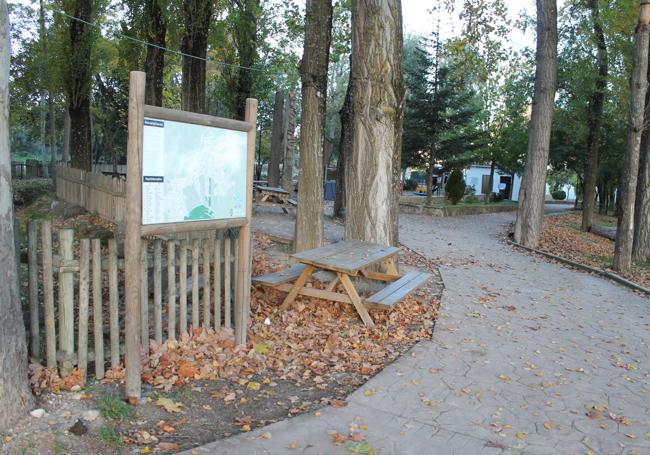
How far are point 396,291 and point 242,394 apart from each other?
9.42 feet

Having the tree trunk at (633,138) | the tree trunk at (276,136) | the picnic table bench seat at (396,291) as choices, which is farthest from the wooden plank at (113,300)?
the tree trunk at (276,136)

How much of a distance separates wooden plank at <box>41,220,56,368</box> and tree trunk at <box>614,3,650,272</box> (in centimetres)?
1144

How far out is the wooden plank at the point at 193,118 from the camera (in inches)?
158

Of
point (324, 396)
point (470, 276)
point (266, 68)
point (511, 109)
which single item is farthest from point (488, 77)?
point (511, 109)

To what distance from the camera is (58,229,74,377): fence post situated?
3.93 meters

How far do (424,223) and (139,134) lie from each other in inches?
669

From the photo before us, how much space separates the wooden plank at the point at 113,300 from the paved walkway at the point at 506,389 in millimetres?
1259

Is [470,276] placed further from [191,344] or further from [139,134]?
[139,134]

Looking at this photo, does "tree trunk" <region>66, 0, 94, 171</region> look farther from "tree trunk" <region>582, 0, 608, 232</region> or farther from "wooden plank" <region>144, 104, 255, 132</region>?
"tree trunk" <region>582, 0, 608, 232</region>

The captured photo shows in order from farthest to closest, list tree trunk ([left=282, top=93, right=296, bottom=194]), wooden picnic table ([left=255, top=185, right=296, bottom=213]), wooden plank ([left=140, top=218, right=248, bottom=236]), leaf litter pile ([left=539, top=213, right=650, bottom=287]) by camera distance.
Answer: tree trunk ([left=282, top=93, right=296, bottom=194]) < wooden picnic table ([left=255, top=185, right=296, bottom=213]) < leaf litter pile ([left=539, top=213, right=650, bottom=287]) < wooden plank ([left=140, top=218, right=248, bottom=236])

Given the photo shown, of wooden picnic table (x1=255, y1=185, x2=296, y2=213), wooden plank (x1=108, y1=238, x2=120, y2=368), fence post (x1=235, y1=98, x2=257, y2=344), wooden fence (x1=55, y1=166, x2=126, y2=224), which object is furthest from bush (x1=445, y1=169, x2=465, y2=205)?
wooden plank (x1=108, y1=238, x2=120, y2=368)

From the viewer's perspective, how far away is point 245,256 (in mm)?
5184

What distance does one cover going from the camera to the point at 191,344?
491 cm

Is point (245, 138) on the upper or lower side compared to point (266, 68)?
lower
